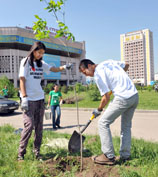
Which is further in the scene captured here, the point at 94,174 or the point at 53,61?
the point at 53,61

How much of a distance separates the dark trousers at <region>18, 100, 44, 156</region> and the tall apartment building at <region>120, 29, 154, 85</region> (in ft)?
446

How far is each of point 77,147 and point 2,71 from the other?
5727cm

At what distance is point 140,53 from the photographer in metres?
138

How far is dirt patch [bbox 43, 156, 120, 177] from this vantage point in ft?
9.11

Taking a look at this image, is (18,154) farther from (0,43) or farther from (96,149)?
(0,43)

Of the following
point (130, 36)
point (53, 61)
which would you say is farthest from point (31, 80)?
point (130, 36)

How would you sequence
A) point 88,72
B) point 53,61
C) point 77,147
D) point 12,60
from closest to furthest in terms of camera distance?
point 88,72
point 77,147
point 12,60
point 53,61

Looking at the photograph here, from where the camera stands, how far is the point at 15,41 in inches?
2222

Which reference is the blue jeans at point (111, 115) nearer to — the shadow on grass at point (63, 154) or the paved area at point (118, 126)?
the shadow on grass at point (63, 154)

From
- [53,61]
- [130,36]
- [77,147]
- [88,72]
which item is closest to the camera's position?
[88,72]

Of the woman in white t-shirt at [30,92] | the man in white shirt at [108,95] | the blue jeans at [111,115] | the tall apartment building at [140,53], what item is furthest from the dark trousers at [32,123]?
the tall apartment building at [140,53]

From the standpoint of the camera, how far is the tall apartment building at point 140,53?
136 meters

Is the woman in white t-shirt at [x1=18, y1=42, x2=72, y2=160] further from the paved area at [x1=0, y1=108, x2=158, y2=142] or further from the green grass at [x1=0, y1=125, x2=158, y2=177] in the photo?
the paved area at [x1=0, y1=108, x2=158, y2=142]

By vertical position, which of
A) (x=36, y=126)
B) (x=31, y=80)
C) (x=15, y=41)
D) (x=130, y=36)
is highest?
(x=130, y=36)
